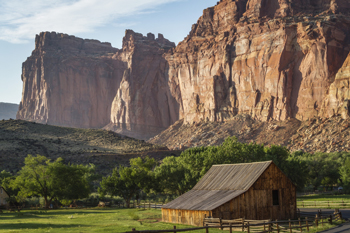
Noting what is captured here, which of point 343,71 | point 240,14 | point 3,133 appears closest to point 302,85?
point 343,71

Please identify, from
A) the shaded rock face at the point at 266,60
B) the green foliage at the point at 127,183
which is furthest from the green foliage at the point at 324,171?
the shaded rock face at the point at 266,60

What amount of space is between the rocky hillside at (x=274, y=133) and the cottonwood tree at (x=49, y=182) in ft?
198

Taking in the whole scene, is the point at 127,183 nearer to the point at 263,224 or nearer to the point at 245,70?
the point at 263,224

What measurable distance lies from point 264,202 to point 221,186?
401 centimetres

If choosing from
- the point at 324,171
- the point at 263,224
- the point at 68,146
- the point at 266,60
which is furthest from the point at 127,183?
the point at 266,60

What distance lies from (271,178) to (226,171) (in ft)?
15.8

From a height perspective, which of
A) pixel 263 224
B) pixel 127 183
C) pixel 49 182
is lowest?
pixel 263 224

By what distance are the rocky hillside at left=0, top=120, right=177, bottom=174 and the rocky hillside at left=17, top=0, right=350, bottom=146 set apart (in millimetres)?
34036

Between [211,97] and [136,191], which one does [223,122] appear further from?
[136,191]

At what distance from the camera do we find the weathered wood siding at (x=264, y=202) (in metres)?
33.7

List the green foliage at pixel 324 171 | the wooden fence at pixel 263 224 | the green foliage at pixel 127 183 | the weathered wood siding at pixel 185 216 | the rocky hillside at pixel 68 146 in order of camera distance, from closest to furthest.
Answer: the wooden fence at pixel 263 224
the weathered wood siding at pixel 185 216
the green foliage at pixel 127 183
the green foliage at pixel 324 171
the rocky hillside at pixel 68 146

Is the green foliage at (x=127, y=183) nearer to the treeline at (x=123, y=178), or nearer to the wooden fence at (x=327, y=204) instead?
the treeline at (x=123, y=178)

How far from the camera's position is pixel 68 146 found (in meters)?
108

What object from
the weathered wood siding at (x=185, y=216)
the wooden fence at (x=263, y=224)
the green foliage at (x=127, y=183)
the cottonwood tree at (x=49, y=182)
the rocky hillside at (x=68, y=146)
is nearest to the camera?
the wooden fence at (x=263, y=224)
